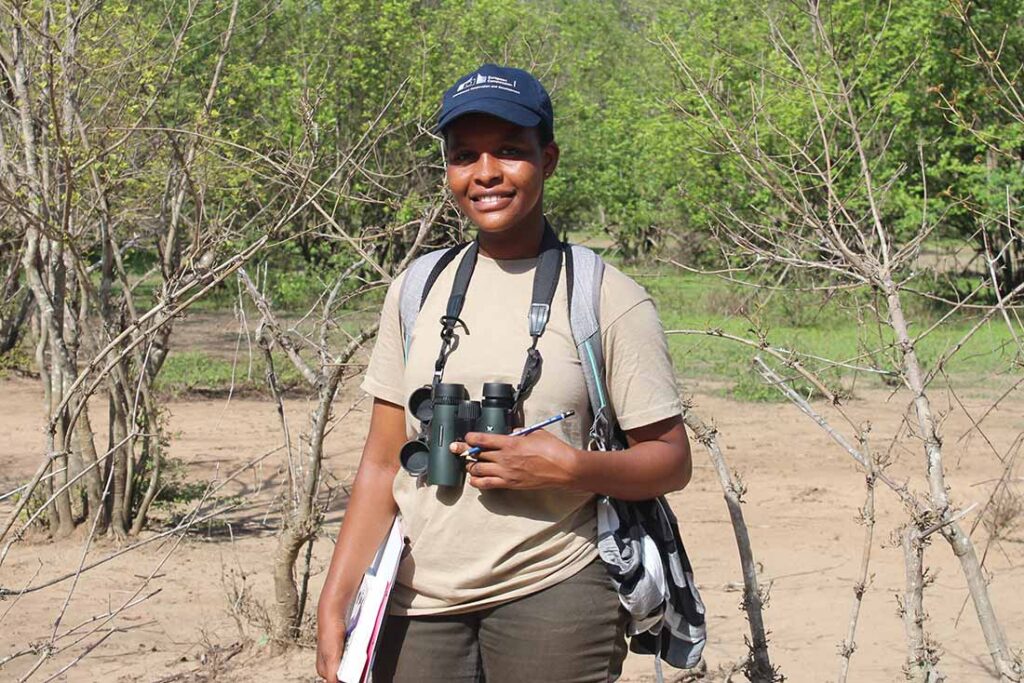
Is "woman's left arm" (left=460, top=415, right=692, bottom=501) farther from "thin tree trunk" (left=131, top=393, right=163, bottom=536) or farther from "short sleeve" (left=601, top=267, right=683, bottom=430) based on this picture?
"thin tree trunk" (left=131, top=393, right=163, bottom=536)

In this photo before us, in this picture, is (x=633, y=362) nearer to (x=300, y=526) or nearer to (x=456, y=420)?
(x=456, y=420)

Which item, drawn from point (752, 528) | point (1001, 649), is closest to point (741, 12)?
point (752, 528)

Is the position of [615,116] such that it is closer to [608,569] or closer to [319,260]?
[319,260]

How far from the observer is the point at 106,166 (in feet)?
19.0

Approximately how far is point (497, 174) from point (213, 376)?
12.0 metres

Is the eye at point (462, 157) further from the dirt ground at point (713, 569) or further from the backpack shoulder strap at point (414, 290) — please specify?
the dirt ground at point (713, 569)

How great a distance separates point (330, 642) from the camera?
2475 millimetres

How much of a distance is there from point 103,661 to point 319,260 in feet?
48.6

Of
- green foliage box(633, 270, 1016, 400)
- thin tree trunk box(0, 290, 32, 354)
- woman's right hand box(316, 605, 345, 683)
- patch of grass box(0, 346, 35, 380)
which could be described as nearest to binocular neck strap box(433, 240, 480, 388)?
woman's right hand box(316, 605, 345, 683)

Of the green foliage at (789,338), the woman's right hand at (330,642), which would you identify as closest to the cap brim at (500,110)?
the woman's right hand at (330,642)

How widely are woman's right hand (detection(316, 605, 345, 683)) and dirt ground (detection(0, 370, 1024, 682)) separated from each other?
1.77 metres

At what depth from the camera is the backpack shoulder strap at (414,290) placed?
2553mm

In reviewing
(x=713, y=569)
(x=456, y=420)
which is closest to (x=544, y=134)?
(x=456, y=420)

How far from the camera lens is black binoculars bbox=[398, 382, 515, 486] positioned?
91.6 inches
